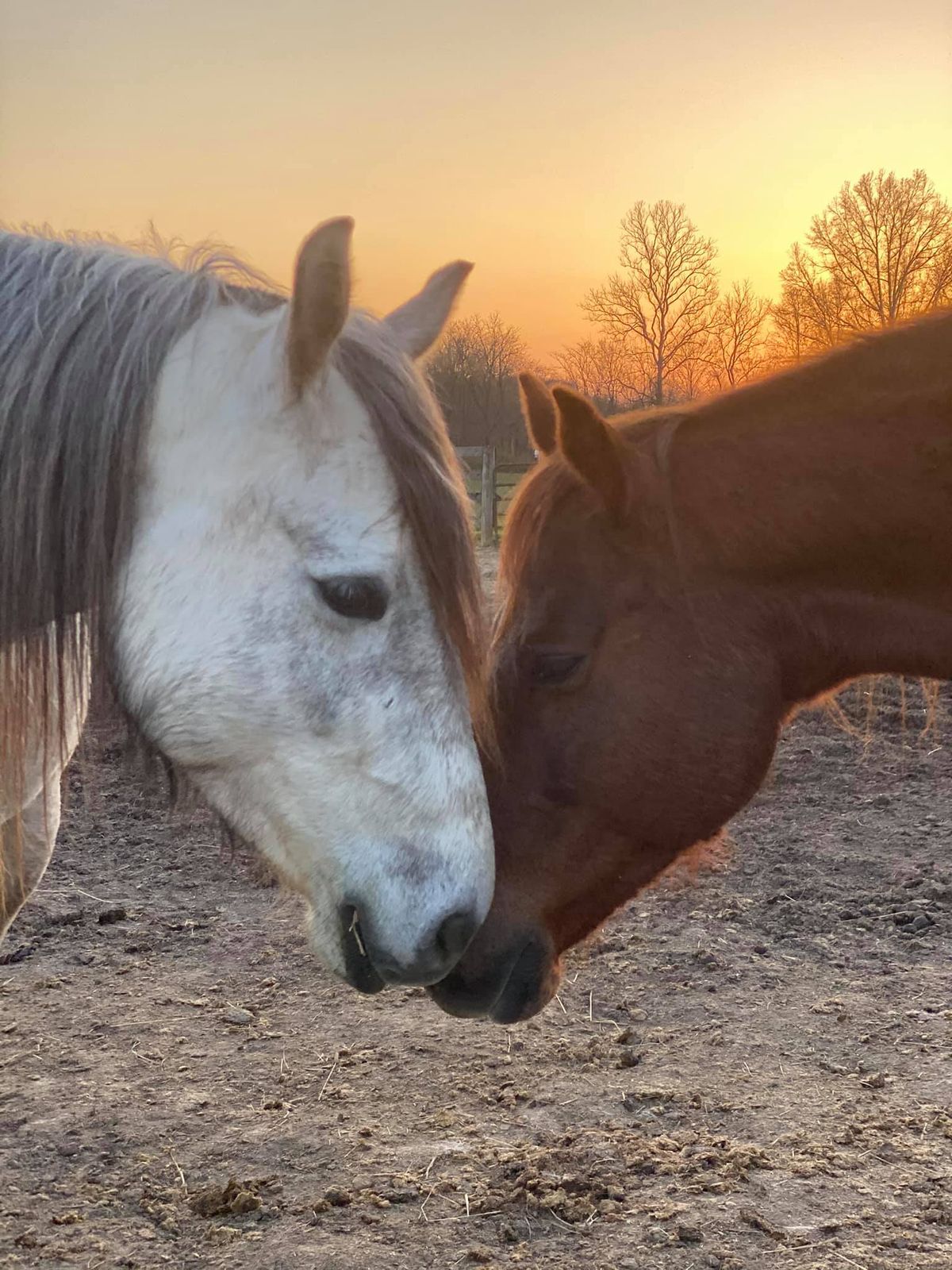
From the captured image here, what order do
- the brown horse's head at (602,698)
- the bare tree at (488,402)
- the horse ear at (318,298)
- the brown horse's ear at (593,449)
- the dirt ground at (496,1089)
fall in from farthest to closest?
the bare tree at (488,402), the dirt ground at (496,1089), the brown horse's head at (602,698), the brown horse's ear at (593,449), the horse ear at (318,298)

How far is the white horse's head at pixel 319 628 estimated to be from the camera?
5.20ft

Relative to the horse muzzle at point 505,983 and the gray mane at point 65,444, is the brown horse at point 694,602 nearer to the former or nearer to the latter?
the horse muzzle at point 505,983

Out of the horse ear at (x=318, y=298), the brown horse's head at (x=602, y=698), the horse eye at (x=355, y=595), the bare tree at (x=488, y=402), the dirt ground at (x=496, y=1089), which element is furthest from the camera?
the bare tree at (x=488, y=402)

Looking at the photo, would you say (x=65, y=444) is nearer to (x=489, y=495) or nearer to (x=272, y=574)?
(x=272, y=574)

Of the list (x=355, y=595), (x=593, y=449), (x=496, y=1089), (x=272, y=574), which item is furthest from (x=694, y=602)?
(x=496, y=1089)

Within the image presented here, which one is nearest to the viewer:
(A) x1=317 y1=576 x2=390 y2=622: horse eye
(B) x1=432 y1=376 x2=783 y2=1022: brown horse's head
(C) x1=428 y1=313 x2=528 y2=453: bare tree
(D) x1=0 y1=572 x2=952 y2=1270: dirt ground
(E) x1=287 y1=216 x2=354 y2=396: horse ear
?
(E) x1=287 y1=216 x2=354 y2=396: horse ear

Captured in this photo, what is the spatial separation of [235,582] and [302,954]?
109 inches

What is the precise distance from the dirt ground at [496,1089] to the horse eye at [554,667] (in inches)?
32.6

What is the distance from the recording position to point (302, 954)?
3971 mm

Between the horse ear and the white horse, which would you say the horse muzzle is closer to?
the white horse

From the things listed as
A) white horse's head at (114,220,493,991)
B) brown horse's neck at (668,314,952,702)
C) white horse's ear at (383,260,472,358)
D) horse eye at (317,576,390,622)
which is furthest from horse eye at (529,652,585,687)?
white horse's ear at (383,260,472,358)

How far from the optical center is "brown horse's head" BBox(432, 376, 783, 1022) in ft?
6.68

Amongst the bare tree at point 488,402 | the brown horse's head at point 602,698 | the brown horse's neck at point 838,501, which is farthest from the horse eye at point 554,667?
the bare tree at point 488,402

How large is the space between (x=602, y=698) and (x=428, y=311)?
34.8 inches
